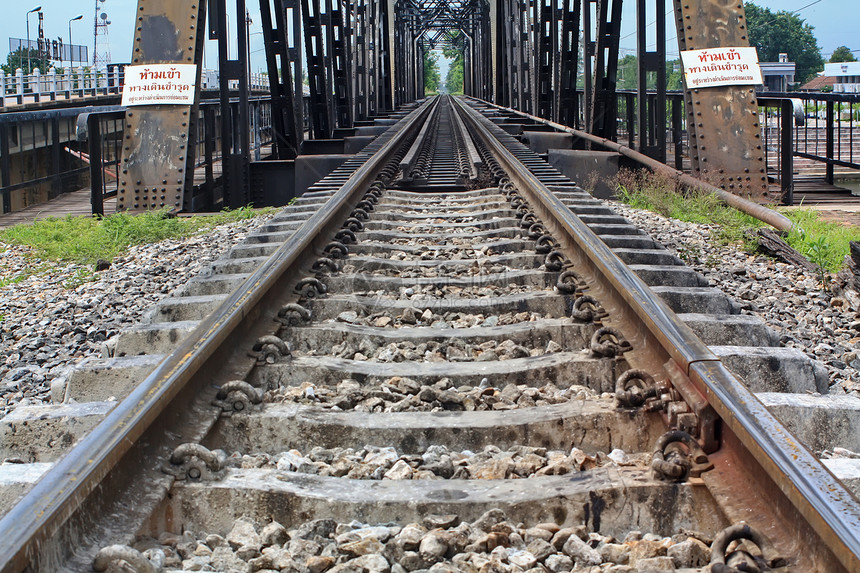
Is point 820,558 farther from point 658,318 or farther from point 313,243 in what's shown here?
point 313,243

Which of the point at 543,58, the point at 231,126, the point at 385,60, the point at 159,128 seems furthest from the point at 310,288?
the point at 385,60

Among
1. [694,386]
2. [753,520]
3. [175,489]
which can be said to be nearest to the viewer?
[753,520]

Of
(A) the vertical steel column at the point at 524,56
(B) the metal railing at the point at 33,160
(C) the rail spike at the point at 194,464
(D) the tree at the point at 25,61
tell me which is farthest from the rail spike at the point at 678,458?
(D) the tree at the point at 25,61

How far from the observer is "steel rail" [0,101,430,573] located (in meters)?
1.71

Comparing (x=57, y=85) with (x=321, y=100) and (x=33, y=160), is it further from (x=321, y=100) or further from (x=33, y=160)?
(x=33, y=160)

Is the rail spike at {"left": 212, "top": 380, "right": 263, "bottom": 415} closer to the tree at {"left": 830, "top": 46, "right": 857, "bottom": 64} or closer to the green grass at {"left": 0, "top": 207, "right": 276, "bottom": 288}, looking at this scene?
the green grass at {"left": 0, "top": 207, "right": 276, "bottom": 288}

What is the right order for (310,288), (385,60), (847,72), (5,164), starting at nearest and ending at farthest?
1. (310,288)
2. (5,164)
3. (385,60)
4. (847,72)

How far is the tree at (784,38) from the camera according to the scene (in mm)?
104875

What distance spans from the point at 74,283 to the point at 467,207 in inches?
115

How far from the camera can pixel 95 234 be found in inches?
303

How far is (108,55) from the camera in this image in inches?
2603

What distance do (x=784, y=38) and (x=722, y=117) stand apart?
355 feet

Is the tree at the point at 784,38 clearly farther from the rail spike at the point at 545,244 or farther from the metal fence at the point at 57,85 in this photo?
the rail spike at the point at 545,244

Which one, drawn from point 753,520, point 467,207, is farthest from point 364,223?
point 753,520
